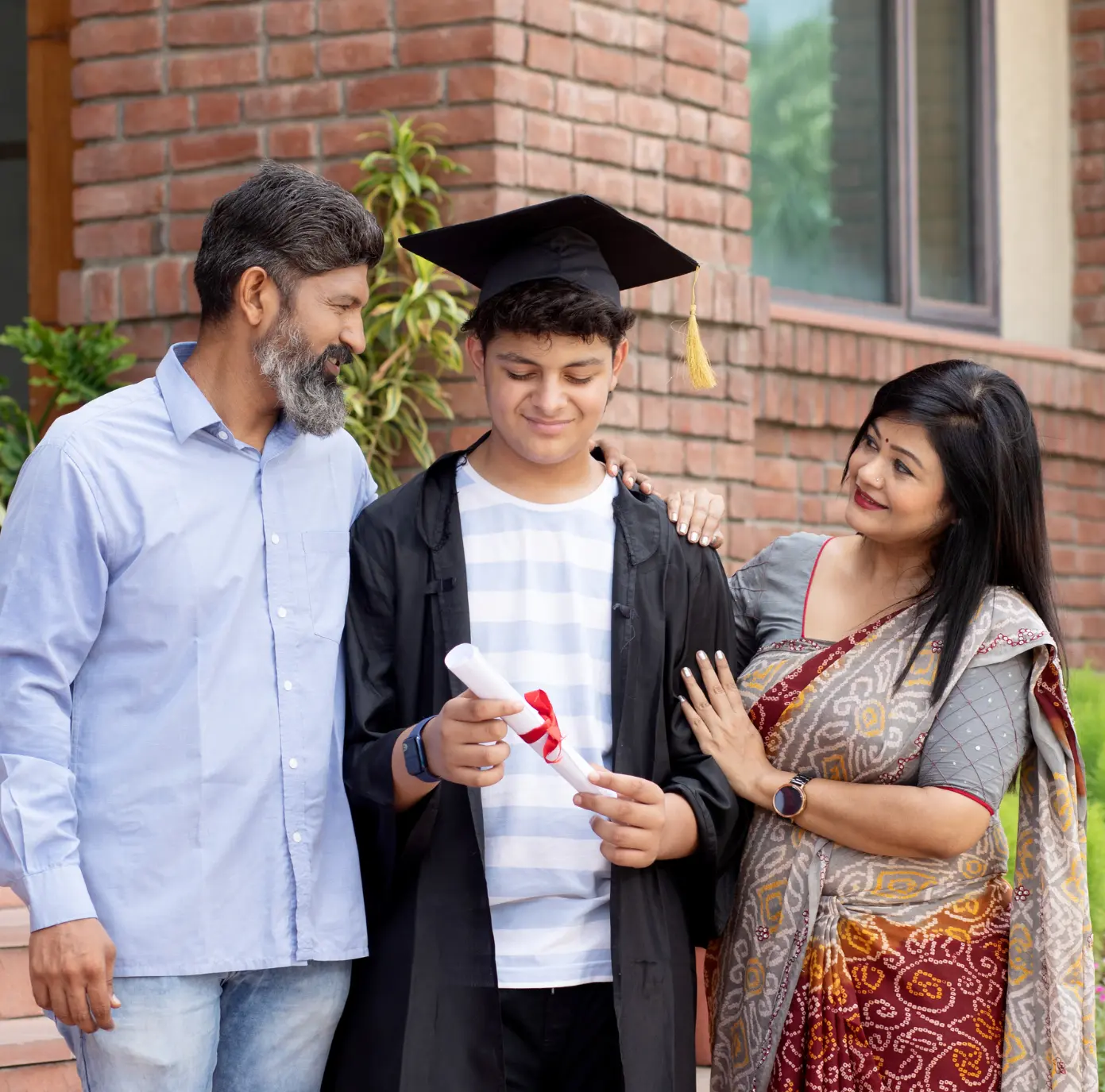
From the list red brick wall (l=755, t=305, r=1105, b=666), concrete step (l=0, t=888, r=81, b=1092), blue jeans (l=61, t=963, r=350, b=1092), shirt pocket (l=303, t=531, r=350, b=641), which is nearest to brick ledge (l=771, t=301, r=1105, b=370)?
red brick wall (l=755, t=305, r=1105, b=666)

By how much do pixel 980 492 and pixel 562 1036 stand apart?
1.03 meters

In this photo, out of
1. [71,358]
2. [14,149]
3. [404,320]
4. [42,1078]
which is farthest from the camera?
[14,149]

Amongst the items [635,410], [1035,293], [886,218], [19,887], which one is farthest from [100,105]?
[1035,293]

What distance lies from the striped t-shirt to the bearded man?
213mm

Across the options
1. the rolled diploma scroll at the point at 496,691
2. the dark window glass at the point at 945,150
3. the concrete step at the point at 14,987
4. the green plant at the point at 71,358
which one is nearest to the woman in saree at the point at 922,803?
the rolled diploma scroll at the point at 496,691

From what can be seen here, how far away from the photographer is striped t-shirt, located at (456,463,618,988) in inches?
96.5

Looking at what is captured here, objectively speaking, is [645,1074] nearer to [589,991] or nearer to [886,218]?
[589,991]

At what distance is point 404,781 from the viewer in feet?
7.91

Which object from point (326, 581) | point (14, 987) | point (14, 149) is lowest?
point (14, 987)

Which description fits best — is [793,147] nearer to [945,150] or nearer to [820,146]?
[820,146]

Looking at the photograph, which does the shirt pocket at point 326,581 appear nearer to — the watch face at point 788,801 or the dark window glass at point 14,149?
the watch face at point 788,801

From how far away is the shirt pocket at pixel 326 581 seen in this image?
2.47 metres

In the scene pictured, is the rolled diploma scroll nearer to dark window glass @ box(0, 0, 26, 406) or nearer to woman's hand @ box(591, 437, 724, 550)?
woman's hand @ box(591, 437, 724, 550)

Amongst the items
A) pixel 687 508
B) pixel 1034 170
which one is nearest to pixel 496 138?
pixel 687 508
